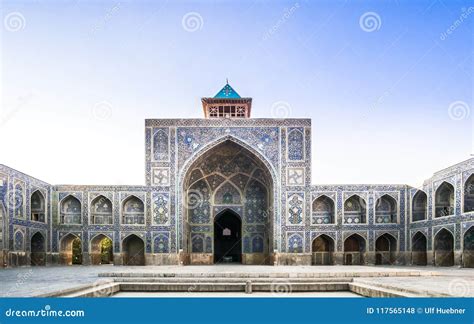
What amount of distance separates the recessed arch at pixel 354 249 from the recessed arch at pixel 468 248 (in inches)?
204

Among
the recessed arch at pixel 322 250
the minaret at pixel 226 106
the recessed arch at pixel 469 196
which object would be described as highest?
the minaret at pixel 226 106

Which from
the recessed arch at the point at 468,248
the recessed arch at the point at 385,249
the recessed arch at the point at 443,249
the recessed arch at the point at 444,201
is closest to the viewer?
the recessed arch at the point at 468,248

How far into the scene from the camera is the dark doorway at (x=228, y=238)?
89.5ft

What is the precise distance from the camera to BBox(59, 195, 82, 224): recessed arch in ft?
77.7

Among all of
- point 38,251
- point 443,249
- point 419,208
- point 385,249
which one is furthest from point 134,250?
point 443,249

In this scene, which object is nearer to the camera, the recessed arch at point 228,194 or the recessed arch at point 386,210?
the recessed arch at point 386,210

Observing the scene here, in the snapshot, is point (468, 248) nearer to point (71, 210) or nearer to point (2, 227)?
point (71, 210)

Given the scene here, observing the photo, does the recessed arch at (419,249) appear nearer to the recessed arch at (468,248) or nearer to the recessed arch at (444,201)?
the recessed arch at (444,201)

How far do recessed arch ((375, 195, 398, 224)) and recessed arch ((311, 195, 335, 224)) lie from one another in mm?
2042

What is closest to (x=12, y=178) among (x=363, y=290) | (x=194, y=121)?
(x=194, y=121)

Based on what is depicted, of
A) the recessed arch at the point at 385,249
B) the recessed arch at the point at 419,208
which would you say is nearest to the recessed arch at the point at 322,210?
the recessed arch at the point at 385,249

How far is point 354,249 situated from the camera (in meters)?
24.4
